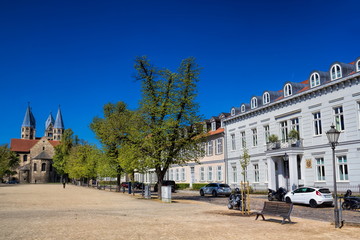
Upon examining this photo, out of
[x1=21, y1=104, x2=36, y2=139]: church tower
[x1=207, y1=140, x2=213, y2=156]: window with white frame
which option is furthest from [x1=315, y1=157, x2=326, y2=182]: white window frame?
[x1=21, y1=104, x2=36, y2=139]: church tower

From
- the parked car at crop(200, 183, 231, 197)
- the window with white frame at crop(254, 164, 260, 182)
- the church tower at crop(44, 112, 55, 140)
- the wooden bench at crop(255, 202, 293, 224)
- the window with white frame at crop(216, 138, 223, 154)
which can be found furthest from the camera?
the church tower at crop(44, 112, 55, 140)

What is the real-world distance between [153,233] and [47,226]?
441cm

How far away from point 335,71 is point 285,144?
8.44m

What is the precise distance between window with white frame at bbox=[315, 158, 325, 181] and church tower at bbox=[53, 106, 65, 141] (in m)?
140

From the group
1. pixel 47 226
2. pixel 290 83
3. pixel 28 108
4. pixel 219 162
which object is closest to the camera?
pixel 47 226

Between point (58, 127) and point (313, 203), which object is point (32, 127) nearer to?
point (58, 127)

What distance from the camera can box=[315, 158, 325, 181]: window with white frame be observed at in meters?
30.8

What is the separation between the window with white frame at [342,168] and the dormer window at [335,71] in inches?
270

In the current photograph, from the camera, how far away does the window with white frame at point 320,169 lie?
30844 millimetres

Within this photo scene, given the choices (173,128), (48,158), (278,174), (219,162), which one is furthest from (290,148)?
(48,158)

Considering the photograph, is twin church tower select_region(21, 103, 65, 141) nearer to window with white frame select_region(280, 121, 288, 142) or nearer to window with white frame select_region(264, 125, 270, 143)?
window with white frame select_region(264, 125, 270, 143)

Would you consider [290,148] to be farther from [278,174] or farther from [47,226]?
[47,226]

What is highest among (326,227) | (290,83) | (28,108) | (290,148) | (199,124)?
(28,108)

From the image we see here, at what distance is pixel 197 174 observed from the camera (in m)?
52.8
